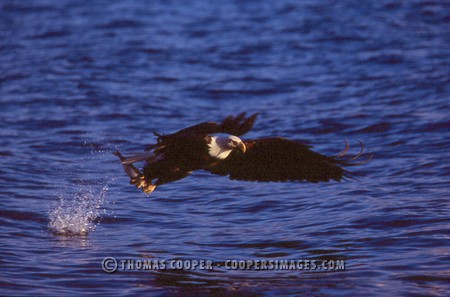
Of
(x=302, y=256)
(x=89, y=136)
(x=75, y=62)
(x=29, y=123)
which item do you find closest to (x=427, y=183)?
(x=302, y=256)

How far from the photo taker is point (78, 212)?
767cm

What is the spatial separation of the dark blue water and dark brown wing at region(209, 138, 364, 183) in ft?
1.90

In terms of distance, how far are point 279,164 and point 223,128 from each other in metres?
0.66

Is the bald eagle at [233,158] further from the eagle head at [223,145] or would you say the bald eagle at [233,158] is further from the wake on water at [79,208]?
the wake on water at [79,208]

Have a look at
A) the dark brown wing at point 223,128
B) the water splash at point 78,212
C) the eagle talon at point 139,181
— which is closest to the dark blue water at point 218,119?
the water splash at point 78,212

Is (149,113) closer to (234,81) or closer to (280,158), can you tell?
(234,81)

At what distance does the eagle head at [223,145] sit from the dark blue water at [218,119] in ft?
2.72

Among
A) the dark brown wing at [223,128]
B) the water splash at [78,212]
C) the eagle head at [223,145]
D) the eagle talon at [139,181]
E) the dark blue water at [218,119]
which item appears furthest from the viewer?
the water splash at [78,212]

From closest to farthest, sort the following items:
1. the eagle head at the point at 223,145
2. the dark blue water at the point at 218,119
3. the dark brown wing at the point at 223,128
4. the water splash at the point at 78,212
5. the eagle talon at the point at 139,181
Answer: the dark brown wing at the point at 223,128
the eagle head at the point at 223,145
the dark blue water at the point at 218,119
the eagle talon at the point at 139,181
the water splash at the point at 78,212

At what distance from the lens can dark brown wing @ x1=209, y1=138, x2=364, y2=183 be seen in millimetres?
6262

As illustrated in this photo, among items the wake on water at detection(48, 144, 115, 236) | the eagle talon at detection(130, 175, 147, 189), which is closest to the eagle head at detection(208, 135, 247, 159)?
the eagle talon at detection(130, 175, 147, 189)

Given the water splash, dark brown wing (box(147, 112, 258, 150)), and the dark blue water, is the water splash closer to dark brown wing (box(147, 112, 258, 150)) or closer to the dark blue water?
the dark blue water

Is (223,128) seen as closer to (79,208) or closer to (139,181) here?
(139,181)

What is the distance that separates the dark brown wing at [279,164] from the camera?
6.26m
